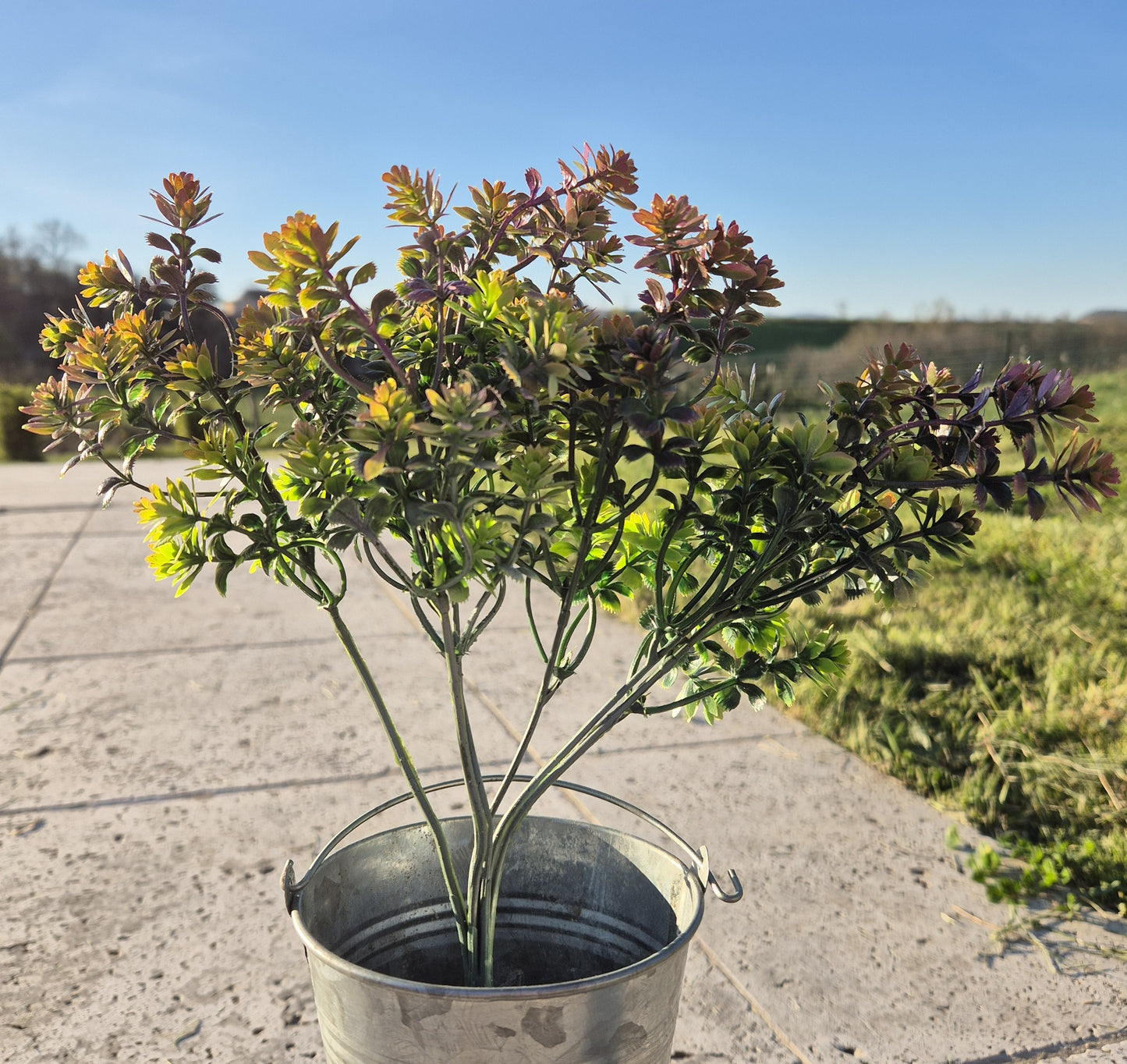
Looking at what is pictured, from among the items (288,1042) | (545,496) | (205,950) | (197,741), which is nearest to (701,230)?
(545,496)

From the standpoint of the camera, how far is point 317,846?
2492 mm

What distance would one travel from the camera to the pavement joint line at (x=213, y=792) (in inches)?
105

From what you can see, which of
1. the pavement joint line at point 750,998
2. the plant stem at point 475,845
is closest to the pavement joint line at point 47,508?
the pavement joint line at point 750,998

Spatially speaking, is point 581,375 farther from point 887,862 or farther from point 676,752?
point 676,752

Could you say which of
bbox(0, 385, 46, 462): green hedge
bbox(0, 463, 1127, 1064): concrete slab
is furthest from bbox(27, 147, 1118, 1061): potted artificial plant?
bbox(0, 385, 46, 462): green hedge

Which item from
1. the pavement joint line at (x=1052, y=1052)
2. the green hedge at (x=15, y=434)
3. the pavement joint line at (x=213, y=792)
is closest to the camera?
the pavement joint line at (x=1052, y=1052)

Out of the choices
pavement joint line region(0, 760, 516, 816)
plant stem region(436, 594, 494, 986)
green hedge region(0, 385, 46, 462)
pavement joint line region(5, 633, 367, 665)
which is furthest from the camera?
green hedge region(0, 385, 46, 462)

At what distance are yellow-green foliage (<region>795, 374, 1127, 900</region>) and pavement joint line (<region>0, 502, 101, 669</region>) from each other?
3239 mm

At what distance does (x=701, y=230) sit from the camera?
1.19 metres

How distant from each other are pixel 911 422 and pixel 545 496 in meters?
0.47

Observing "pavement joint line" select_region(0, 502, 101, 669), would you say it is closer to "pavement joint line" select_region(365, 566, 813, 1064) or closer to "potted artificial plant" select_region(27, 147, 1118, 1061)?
"pavement joint line" select_region(365, 566, 813, 1064)

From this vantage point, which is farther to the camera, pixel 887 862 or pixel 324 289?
pixel 887 862

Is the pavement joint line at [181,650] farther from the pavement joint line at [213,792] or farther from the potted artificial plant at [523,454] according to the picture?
the potted artificial plant at [523,454]

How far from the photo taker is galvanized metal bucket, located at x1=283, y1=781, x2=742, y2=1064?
1.14 m
